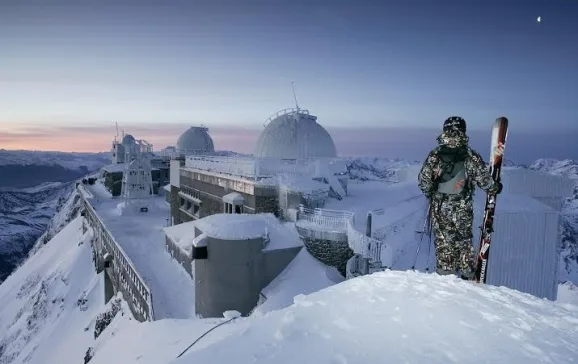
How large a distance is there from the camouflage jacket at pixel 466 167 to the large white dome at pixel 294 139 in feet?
68.9

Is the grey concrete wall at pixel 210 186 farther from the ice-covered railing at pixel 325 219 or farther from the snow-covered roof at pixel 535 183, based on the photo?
the snow-covered roof at pixel 535 183

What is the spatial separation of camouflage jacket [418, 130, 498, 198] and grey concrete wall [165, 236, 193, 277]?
14646 mm

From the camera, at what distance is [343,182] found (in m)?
24.7

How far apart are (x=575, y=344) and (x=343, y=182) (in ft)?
70.1

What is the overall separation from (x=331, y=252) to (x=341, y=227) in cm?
116

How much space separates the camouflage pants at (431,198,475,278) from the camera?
5262 millimetres

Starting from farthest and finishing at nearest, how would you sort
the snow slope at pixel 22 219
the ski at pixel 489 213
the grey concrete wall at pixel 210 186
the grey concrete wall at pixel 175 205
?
the snow slope at pixel 22 219 < the grey concrete wall at pixel 175 205 < the grey concrete wall at pixel 210 186 < the ski at pixel 489 213

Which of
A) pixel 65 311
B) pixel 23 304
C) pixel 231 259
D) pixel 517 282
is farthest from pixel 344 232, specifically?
pixel 23 304

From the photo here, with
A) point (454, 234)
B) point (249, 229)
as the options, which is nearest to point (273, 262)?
point (249, 229)

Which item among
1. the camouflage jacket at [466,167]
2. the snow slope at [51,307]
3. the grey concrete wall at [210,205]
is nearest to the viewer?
the camouflage jacket at [466,167]

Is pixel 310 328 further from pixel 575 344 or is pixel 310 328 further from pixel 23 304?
pixel 23 304

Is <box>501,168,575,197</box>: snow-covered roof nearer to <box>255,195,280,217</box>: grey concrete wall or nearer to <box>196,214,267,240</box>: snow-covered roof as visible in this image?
<box>255,195,280,217</box>: grey concrete wall

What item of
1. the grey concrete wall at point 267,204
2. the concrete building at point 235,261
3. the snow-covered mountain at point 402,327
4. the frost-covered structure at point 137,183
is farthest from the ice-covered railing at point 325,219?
A: the frost-covered structure at point 137,183

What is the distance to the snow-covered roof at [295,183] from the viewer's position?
16500mm
